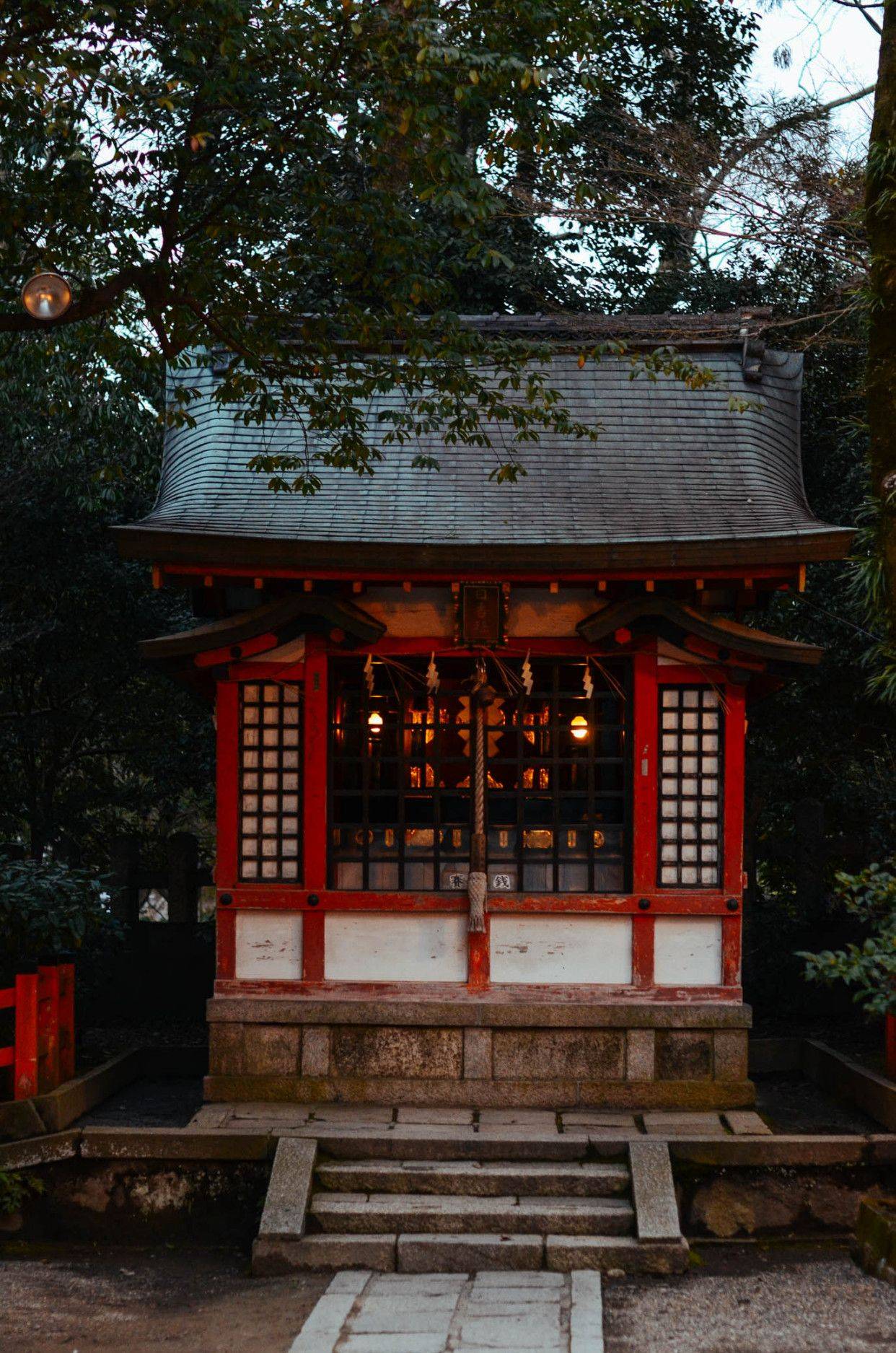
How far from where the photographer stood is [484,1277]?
282 inches

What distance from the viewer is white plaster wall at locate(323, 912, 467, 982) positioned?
9250 millimetres

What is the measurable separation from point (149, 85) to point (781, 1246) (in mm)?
8445

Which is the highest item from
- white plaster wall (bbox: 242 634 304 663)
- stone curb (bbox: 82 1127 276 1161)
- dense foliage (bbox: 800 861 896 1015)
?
white plaster wall (bbox: 242 634 304 663)

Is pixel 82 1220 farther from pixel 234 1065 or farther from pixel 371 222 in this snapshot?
pixel 371 222

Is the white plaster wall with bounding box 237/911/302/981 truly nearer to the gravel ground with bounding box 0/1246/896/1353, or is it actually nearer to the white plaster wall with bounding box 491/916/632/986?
the white plaster wall with bounding box 491/916/632/986

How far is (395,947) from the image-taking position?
30.4ft

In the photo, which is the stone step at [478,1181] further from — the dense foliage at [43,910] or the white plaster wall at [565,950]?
the dense foliage at [43,910]

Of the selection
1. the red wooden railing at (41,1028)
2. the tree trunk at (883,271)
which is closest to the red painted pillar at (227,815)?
the red wooden railing at (41,1028)

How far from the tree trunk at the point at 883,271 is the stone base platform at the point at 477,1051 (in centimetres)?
394

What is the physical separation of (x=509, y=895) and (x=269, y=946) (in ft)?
5.99

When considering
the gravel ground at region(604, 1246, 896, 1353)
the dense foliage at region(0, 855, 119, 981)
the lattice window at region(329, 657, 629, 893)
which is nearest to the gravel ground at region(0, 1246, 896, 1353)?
the gravel ground at region(604, 1246, 896, 1353)

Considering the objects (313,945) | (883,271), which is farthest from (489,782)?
(883,271)

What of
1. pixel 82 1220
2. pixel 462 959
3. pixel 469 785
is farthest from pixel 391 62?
pixel 82 1220

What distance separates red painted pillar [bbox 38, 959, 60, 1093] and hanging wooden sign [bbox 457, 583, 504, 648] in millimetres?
3803
